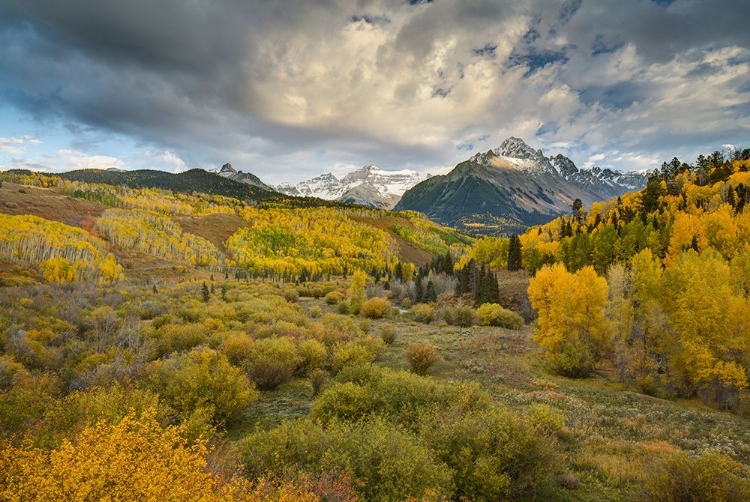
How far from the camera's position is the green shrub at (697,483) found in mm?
9930

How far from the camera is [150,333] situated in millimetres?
27969

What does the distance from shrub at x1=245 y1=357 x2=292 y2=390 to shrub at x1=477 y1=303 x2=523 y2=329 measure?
39.9 metres

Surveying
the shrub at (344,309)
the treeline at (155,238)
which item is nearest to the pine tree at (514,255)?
the shrub at (344,309)

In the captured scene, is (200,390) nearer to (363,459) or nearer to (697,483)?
(363,459)

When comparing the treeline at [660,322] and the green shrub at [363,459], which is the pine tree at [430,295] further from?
the green shrub at [363,459]

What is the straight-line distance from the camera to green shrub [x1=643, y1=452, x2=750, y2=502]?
9930mm

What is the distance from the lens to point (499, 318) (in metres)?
55.9

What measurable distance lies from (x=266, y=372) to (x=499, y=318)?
1649 inches

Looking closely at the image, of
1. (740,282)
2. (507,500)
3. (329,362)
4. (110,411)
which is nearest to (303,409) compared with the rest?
(329,362)

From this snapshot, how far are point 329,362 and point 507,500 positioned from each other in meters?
17.6

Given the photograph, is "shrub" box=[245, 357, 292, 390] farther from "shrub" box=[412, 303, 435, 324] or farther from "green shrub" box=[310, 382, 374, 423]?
"shrub" box=[412, 303, 435, 324]

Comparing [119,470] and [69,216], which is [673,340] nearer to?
[119,470]

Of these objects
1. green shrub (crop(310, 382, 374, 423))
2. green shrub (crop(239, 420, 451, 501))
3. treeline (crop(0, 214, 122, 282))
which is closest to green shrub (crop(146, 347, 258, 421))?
green shrub (crop(310, 382, 374, 423))

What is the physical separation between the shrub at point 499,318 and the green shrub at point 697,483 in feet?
150
